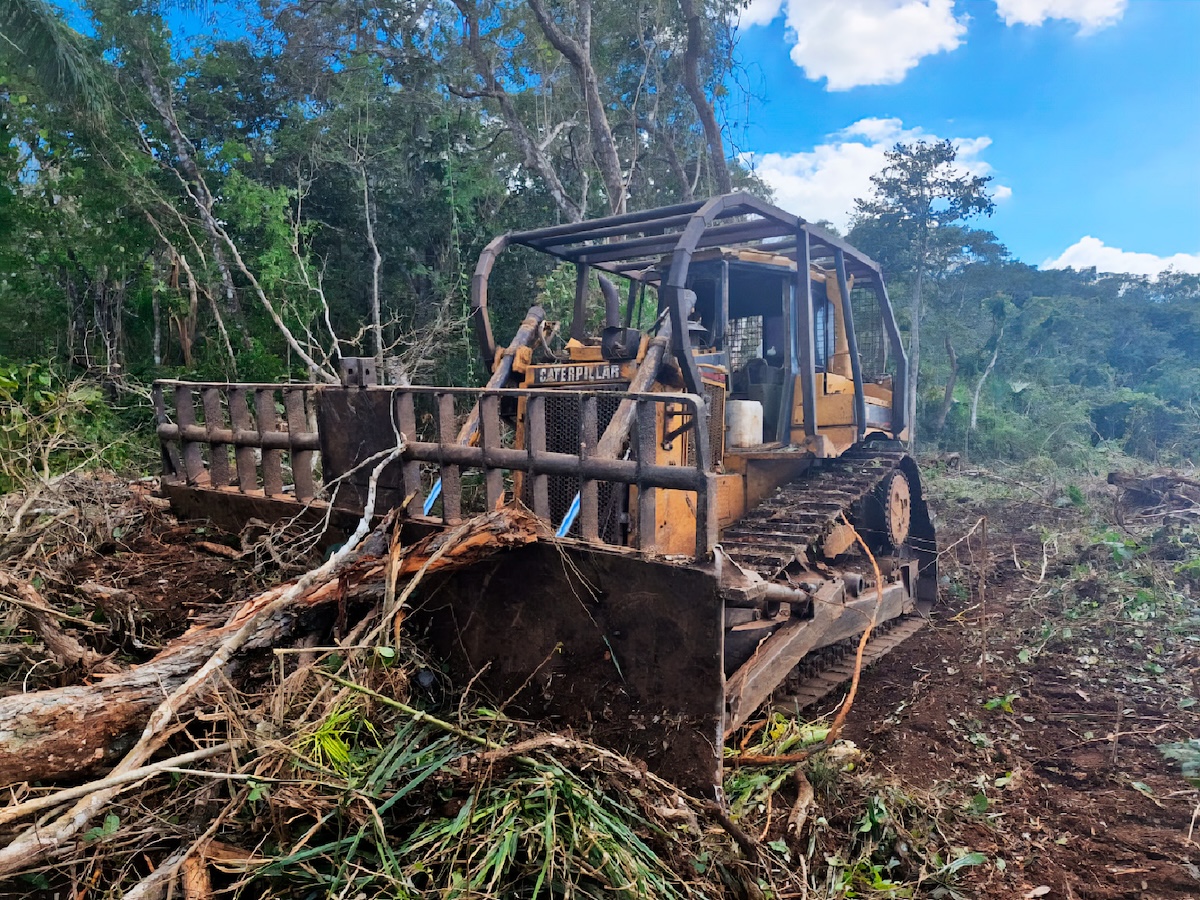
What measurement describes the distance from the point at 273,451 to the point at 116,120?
40.2 ft

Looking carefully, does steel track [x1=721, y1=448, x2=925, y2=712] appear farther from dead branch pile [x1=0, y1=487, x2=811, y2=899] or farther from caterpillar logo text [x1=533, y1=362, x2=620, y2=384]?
dead branch pile [x1=0, y1=487, x2=811, y2=899]

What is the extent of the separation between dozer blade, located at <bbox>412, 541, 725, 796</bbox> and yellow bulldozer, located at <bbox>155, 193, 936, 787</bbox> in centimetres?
1

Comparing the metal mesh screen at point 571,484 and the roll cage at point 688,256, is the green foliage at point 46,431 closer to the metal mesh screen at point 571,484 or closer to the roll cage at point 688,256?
the metal mesh screen at point 571,484

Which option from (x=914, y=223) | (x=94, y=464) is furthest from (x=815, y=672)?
(x=914, y=223)

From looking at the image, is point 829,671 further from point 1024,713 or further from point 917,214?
point 917,214

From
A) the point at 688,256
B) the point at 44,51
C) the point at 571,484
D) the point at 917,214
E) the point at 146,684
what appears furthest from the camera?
the point at 917,214

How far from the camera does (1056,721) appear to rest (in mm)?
4910

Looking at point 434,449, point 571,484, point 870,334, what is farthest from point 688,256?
point 870,334

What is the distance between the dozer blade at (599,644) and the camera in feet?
10.9

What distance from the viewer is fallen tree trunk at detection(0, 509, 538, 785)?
2568 millimetres

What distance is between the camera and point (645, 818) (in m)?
2.96

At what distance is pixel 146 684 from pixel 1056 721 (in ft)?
16.7

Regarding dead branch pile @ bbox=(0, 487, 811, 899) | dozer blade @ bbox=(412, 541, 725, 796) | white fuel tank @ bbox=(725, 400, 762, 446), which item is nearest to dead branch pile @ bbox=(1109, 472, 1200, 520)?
white fuel tank @ bbox=(725, 400, 762, 446)

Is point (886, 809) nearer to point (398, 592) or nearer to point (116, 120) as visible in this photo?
point (398, 592)
